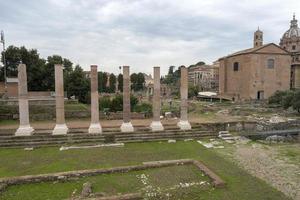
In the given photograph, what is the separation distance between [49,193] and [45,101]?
22.7 metres

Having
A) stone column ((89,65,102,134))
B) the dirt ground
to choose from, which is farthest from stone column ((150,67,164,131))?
the dirt ground

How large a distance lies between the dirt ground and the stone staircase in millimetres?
3354

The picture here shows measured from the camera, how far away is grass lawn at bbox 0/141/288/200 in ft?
29.3

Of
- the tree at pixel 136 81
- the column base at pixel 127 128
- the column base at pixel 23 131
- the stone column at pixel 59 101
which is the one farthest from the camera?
the tree at pixel 136 81

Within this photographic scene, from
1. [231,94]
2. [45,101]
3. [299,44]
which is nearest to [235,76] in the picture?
[231,94]

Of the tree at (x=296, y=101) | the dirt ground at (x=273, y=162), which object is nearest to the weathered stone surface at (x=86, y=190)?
the dirt ground at (x=273, y=162)

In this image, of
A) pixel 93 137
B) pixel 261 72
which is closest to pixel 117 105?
pixel 93 137

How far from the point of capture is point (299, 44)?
70688 millimetres

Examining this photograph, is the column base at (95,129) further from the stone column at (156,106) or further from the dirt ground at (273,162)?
the dirt ground at (273,162)

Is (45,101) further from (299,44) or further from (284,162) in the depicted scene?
(299,44)

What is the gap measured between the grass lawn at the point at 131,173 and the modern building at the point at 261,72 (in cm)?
3716

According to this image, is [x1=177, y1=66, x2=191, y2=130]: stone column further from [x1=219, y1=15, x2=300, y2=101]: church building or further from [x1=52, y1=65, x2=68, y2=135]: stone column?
[x1=219, y1=15, x2=300, y2=101]: church building

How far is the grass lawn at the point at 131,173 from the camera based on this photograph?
895cm

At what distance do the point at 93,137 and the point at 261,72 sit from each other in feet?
137
